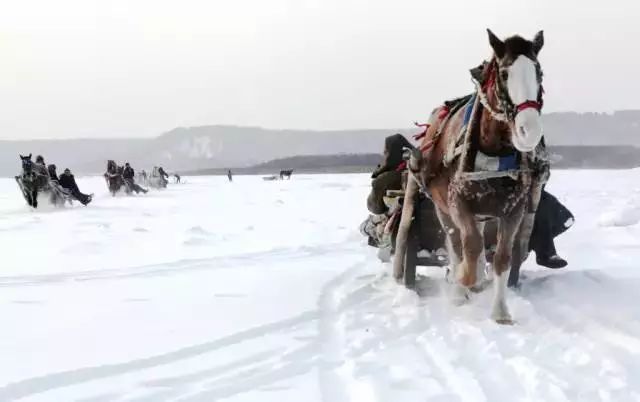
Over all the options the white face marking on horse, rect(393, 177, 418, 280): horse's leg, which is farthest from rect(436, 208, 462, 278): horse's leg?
the white face marking on horse

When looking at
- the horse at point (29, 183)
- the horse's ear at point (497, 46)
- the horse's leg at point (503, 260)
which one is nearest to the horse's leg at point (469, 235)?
the horse's leg at point (503, 260)

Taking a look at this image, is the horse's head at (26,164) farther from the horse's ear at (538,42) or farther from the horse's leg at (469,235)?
the horse's ear at (538,42)

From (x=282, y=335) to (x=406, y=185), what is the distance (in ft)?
7.52

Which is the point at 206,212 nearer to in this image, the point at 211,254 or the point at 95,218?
the point at 95,218

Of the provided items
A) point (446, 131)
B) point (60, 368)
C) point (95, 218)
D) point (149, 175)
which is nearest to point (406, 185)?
point (446, 131)

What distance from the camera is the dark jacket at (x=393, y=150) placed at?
276 inches

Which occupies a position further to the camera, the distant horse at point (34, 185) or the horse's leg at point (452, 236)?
the distant horse at point (34, 185)

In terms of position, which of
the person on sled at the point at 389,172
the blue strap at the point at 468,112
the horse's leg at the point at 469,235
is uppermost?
the blue strap at the point at 468,112

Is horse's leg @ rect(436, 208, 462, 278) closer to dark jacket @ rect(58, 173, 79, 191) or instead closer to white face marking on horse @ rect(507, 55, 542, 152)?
white face marking on horse @ rect(507, 55, 542, 152)

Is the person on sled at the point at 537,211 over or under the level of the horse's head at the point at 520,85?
under

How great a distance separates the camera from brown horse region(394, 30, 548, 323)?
4395 millimetres

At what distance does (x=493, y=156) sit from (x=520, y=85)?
737mm

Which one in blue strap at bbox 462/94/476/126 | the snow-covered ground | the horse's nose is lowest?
the snow-covered ground

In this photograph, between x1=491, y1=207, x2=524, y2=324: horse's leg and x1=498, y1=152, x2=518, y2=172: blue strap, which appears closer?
x1=498, y1=152, x2=518, y2=172: blue strap
